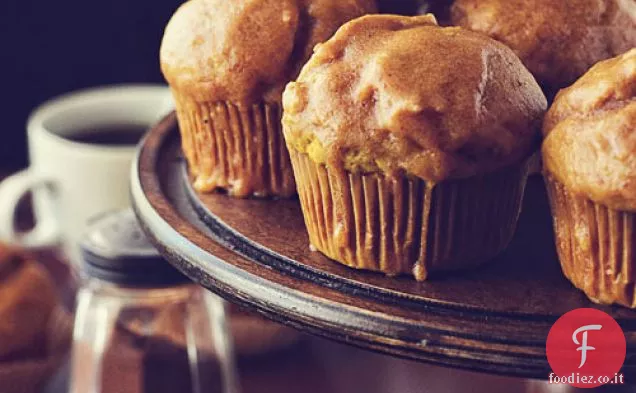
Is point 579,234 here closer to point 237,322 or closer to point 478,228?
point 478,228

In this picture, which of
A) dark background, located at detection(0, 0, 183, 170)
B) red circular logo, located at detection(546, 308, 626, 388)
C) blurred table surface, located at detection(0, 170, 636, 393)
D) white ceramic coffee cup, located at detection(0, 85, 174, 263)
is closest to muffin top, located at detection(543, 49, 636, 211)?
red circular logo, located at detection(546, 308, 626, 388)

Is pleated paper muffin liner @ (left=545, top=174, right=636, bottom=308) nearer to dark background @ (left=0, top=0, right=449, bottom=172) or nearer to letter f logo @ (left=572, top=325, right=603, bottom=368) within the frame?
letter f logo @ (left=572, top=325, right=603, bottom=368)

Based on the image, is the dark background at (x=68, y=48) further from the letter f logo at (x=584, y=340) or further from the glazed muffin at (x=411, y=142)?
the letter f logo at (x=584, y=340)

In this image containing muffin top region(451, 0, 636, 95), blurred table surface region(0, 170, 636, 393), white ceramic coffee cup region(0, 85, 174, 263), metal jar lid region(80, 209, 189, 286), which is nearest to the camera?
muffin top region(451, 0, 636, 95)

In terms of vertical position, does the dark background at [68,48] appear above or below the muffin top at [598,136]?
below

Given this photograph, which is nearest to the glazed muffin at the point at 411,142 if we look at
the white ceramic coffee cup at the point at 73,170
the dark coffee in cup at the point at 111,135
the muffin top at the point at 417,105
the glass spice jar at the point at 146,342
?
the muffin top at the point at 417,105

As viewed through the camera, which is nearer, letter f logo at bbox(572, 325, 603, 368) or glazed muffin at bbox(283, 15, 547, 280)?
letter f logo at bbox(572, 325, 603, 368)
